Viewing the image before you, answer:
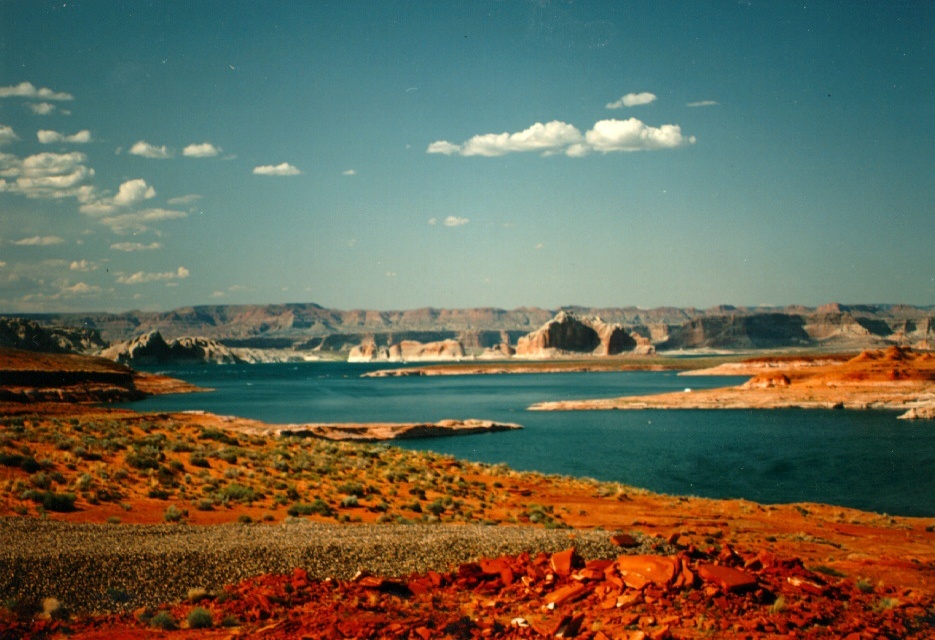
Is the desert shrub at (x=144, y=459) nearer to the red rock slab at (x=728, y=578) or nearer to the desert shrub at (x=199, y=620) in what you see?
the desert shrub at (x=199, y=620)

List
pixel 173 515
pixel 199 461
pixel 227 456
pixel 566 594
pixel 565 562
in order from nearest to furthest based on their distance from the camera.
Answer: pixel 566 594
pixel 565 562
pixel 173 515
pixel 199 461
pixel 227 456

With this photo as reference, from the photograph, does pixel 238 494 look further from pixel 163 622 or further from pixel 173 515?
pixel 163 622

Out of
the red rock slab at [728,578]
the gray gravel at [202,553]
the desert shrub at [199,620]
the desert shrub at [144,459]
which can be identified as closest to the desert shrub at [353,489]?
the desert shrub at [144,459]

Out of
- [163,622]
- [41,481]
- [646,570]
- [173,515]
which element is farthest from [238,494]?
[646,570]

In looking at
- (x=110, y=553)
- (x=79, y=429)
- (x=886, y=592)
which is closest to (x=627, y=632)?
(x=886, y=592)

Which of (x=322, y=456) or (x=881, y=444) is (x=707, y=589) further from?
(x=881, y=444)

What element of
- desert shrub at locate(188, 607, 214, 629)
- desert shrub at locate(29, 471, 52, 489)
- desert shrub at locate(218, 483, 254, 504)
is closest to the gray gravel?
desert shrub at locate(188, 607, 214, 629)
